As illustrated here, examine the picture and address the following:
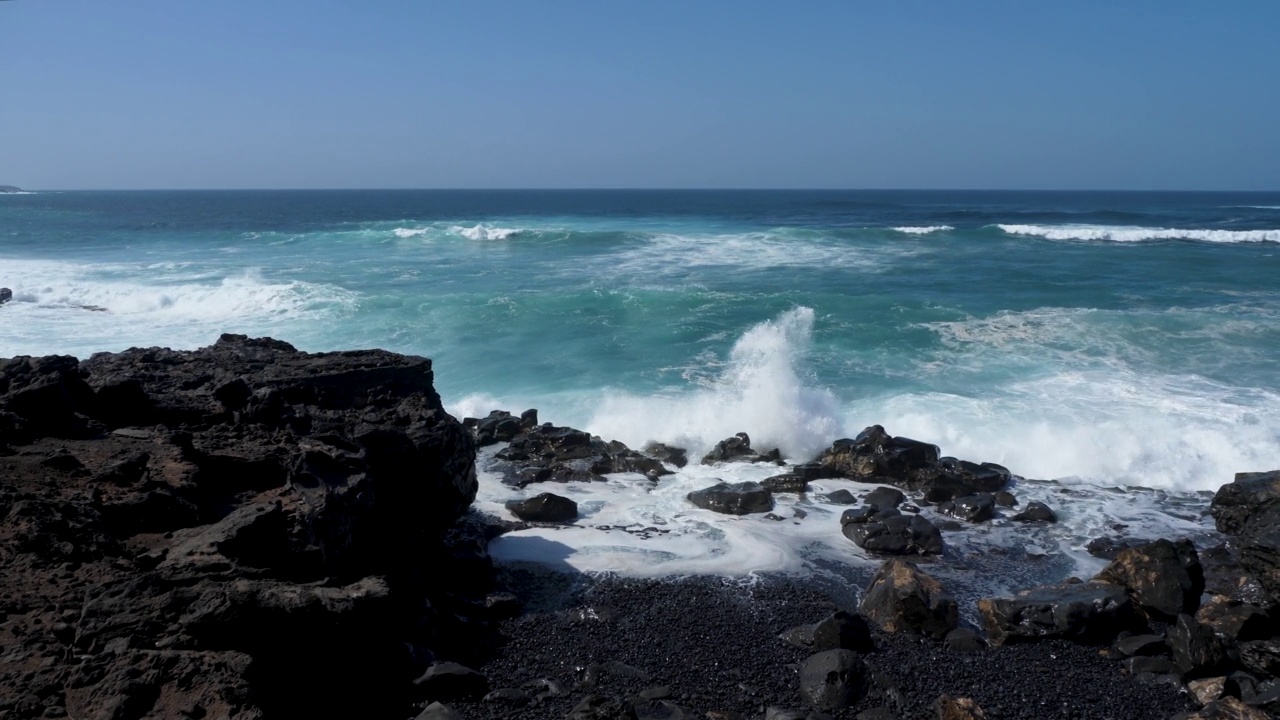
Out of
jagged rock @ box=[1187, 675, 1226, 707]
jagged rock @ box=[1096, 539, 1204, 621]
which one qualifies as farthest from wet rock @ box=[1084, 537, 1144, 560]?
jagged rock @ box=[1187, 675, 1226, 707]

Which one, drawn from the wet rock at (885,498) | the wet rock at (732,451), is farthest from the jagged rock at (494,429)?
the wet rock at (885,498)

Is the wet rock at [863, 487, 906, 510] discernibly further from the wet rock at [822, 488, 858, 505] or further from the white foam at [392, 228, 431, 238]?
the white foam at [392, 228, 431, 238]

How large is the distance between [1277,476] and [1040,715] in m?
5.83

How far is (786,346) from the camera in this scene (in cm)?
1875

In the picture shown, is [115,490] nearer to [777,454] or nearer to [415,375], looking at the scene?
[415,375]

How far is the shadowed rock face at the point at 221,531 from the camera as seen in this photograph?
4891mm

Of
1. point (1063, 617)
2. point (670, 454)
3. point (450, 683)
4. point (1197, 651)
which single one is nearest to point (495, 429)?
point (670, 454)

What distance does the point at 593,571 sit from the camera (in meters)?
9.29

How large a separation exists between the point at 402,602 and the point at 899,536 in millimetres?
5708

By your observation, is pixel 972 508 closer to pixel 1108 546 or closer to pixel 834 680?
pixel 1108 546

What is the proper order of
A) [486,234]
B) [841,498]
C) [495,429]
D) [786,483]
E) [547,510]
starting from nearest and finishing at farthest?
[547,510]
[841,498]
[786,483]
[495,429]
[486,234]

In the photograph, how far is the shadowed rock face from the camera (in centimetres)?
489

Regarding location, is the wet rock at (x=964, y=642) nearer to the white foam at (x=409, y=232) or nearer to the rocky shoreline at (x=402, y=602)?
the rocky shoreline at (x=402, y=602)

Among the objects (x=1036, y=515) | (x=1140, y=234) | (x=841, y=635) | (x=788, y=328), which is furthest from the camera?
(x=1140, y=234)
